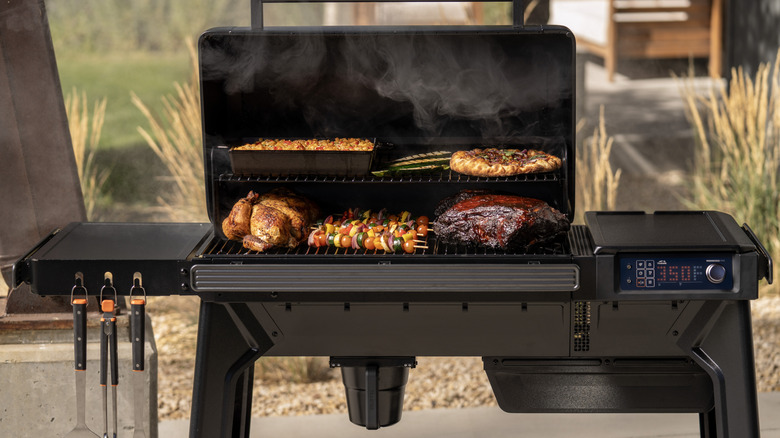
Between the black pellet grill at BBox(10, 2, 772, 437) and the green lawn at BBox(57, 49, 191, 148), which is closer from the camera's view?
the black pellet grill at BBox(10, 2, 772, 437)

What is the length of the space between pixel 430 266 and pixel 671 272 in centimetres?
73

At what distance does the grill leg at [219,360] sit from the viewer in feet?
9.75

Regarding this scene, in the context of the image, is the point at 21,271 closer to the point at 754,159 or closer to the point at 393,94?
the point at 393,94

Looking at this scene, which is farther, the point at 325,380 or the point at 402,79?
the point at 325,380

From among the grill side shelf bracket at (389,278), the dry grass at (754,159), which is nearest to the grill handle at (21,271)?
the grill side shelf bracket at (389,278)

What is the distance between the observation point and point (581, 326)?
3.04 metres

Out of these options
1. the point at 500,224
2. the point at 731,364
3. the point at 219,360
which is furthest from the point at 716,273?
the point at 219,360

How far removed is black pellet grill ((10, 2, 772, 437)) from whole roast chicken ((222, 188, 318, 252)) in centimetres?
7

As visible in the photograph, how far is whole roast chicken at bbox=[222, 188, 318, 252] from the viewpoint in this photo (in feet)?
9.82

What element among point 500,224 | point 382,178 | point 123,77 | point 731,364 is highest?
point 123,77

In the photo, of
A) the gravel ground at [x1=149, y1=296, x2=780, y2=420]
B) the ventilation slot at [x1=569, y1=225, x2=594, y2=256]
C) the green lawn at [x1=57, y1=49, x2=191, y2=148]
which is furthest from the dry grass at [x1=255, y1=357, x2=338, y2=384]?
the green lawn at [x1=57, y1=49, x2=191, y2=148]

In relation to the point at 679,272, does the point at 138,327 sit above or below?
below

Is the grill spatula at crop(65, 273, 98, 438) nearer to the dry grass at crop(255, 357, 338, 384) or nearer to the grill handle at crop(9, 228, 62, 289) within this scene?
the grill handle at crop(9, 228, 62, 289)

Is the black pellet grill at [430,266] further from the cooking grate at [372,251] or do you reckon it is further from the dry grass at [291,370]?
the dry grass at [291,370]
